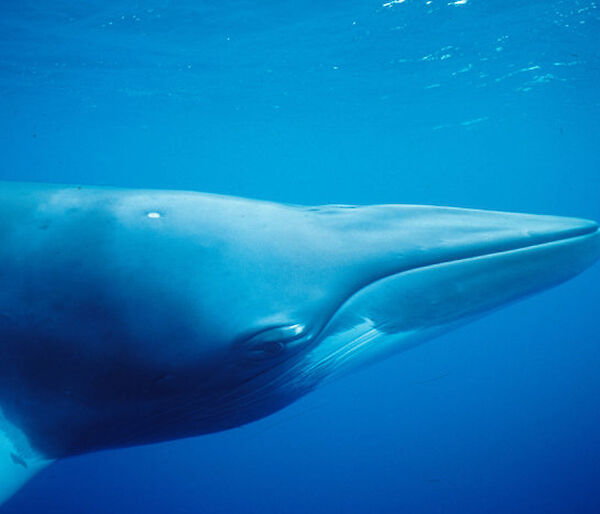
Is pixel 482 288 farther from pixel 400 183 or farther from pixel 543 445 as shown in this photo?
pixel 400 183

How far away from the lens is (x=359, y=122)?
4972 cm

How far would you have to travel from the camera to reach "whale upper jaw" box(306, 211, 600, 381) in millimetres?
3064

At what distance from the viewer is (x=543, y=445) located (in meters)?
24.8

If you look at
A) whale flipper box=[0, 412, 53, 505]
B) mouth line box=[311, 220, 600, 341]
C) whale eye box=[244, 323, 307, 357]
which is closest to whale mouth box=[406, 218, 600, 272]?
mouth line box=[311, 220, 600, 341]

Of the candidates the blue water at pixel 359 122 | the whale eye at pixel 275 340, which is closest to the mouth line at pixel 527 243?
the whale eye at pixel 275 340

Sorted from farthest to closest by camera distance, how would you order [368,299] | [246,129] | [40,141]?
[40,141], [246,129], [368,299]

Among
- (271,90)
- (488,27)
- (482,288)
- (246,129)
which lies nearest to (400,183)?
(246,129)

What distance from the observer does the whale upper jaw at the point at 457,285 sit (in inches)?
121

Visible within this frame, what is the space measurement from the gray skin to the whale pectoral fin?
0.10m

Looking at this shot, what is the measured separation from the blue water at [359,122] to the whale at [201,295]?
6455 mm

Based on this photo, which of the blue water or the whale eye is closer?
the whale eye

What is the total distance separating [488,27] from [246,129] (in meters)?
31.5

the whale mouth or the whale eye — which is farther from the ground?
the whale mouth

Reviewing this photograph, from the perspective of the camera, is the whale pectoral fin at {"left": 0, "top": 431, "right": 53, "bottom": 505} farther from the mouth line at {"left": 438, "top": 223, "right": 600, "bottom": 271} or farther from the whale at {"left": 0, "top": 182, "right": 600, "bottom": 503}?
the mouth line at {"left": 438, "top": 223, "right": 600, "bottom": 271}
